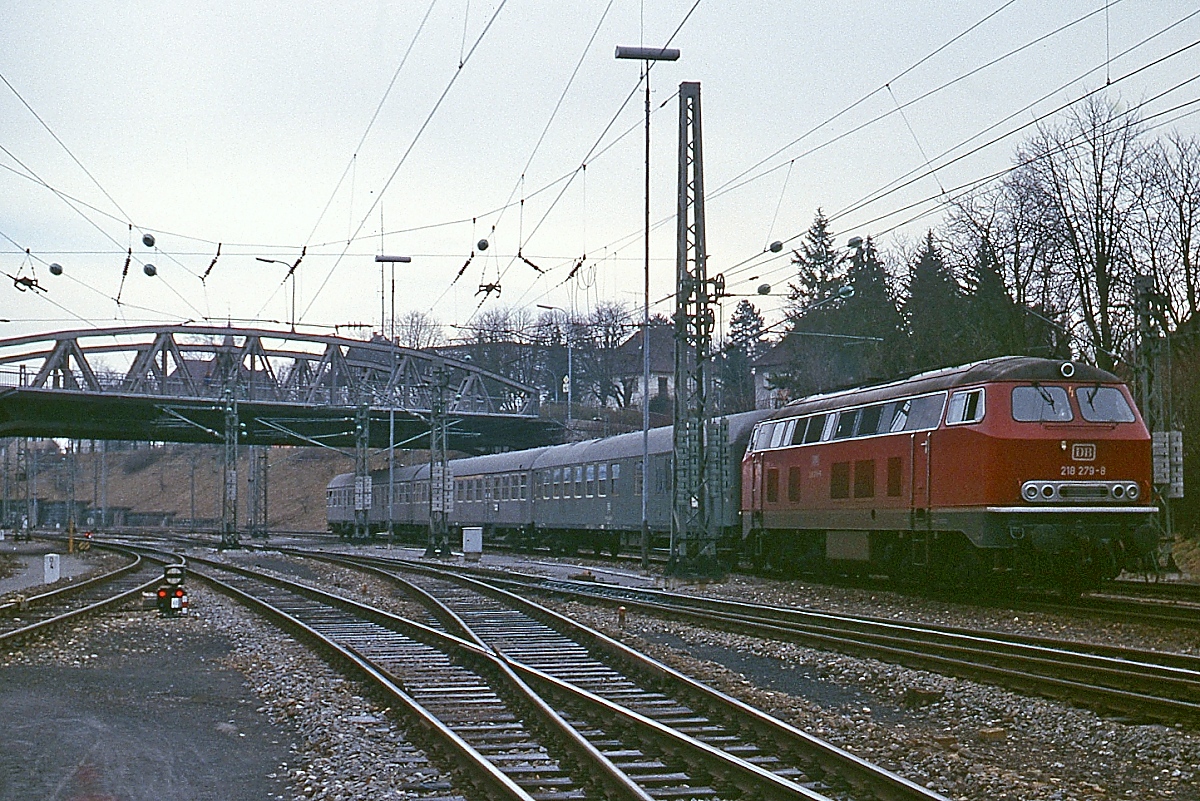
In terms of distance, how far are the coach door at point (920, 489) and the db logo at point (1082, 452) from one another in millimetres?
2123

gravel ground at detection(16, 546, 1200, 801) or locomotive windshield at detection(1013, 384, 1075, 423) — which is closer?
gravel ground at detection(16, 546, 1200, 801)

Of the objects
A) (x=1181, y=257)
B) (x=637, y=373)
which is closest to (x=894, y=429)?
(x=1181, y=257)

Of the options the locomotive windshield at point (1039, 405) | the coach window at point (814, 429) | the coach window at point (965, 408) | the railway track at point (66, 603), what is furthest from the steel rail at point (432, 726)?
the coach window at point (814, 429)

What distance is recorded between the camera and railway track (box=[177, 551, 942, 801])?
8.21m

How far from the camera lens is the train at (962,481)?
61.6ft

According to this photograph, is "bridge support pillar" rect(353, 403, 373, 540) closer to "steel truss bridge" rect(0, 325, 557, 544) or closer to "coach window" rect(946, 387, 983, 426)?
"steel truss bridge" rect(0, 325, 557, 544)

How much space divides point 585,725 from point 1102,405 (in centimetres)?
1198

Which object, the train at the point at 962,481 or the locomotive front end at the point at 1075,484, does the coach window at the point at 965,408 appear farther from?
the locomotive front end at the point at 1075,484

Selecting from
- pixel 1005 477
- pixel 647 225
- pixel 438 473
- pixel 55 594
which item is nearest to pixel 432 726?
pixel 1005 477

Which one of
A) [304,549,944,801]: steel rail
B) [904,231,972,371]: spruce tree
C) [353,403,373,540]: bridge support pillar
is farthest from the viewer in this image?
[353,403,373,540]: bridge support pillar

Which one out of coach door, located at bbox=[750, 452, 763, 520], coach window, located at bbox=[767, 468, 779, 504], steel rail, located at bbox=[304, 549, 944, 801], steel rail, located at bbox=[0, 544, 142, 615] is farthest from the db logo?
steel rail, located at bbox=[0, 544, 142, 615]

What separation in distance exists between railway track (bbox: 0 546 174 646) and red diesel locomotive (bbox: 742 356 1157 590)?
1285cm

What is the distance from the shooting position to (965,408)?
19.6 m

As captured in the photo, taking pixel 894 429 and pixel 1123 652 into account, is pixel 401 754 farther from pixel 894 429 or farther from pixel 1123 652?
pixel 894 429
